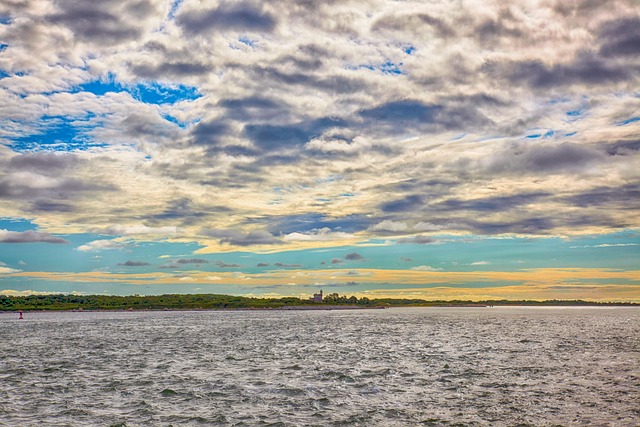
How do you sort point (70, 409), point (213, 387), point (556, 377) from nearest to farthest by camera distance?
point (70, 409)
point (213, 387)
point (556, 377)

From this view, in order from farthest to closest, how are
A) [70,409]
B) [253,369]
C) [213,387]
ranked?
[253,369], [213,387], [70,409]

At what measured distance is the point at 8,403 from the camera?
39719 millimetres

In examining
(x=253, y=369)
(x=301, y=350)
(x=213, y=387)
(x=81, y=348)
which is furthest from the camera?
(x=81, y=348)

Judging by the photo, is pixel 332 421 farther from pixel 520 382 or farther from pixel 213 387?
pixel 520 382

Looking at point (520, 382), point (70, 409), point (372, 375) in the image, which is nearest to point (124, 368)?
point (70, 409)

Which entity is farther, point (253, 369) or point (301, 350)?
point (301, 350)

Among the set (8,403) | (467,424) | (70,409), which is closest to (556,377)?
(467,424)

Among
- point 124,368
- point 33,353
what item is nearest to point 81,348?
point 33,353

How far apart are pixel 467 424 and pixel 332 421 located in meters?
7.95

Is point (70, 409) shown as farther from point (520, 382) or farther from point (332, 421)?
point (520, 382)

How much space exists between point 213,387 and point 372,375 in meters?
15.4

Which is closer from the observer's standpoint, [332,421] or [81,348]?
[332,421]

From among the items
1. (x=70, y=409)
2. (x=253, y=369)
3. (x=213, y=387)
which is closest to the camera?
(x=70, y=409)

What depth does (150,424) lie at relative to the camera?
32.8 m
